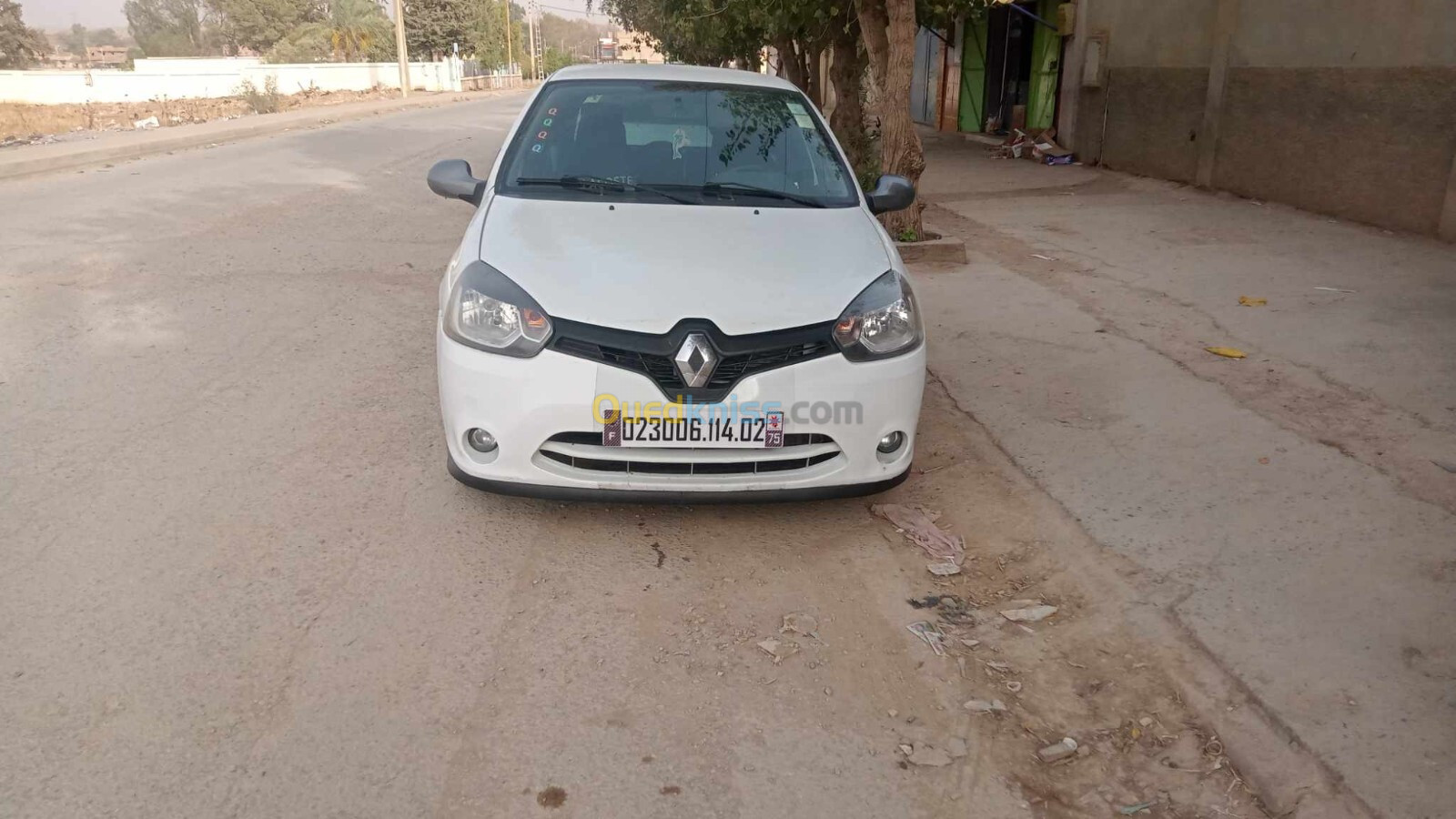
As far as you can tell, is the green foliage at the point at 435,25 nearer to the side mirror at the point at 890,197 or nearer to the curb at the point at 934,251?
the curb at the point at 934,251

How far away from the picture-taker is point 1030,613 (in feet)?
11.2

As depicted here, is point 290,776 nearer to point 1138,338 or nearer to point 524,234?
point 524,234

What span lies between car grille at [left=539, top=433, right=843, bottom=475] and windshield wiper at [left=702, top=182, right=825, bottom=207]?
1.34 m

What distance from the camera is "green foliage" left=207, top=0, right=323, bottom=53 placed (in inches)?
3794

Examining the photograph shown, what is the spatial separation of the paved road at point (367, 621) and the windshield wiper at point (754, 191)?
1342 mm

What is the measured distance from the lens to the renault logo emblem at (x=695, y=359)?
3.39 m

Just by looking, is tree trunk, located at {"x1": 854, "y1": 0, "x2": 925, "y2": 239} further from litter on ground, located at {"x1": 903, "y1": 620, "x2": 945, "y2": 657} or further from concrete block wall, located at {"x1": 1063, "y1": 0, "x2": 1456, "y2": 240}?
litter on ground, located at {"x1": 903, "y1": 620, "x2": 945, "y2": 657}

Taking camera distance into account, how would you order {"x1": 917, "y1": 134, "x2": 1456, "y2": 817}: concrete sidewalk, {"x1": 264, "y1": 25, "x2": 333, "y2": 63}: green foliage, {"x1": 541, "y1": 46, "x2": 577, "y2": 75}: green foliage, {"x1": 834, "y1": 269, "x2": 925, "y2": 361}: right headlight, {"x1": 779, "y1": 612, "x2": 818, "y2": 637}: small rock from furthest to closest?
{"x1": 541, "y1": 46, "x2": 577, "y2": 75}: green foliage < {"x1": 264, "y1": 25, "x2": 333, "y2": 63}: green foliage < {"x1": 834, "y1": 269, "x2": 925, "y2": 361}: right headlight < {"x1": 779, "y1": 612, "x2": 818, "y2": 637}: small rock < {"x1": 917, "y1": 134, "x2": 1456, "y2": 817}: concrete sidewalk

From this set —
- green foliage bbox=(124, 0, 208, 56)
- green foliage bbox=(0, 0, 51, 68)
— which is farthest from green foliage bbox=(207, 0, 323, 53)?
green foliage bbox=(0, 0, 51, 68)

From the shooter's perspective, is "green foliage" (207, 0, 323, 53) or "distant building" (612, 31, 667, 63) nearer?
"distant building" (612, 31, 667, 63)

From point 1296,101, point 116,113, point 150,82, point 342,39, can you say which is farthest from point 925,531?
point 342,39

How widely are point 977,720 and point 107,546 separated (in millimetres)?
2993

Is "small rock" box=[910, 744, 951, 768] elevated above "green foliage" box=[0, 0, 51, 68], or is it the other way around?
"green foliage" box=[0, 0, 51, 68]

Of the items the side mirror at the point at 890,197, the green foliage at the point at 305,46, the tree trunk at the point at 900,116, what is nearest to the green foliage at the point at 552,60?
the green foliage at the point at 305,46
